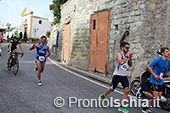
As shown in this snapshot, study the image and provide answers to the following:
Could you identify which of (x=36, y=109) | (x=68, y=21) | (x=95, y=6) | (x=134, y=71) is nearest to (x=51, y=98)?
(x=36, y=109)

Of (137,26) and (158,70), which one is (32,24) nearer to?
(137,26)

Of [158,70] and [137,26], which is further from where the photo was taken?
[137,26]

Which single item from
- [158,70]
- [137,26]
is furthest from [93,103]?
[137,26]

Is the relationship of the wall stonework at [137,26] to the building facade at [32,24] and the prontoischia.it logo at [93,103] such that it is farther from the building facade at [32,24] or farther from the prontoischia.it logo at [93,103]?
the building facade at [32,24]

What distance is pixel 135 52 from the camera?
8.77 metres

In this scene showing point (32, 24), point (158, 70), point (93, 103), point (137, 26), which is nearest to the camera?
point (158, 70)

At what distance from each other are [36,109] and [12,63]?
5441mm

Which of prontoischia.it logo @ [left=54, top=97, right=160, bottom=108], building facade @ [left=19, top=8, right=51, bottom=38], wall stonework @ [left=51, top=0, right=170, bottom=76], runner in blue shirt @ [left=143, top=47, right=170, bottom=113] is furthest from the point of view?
building facade @ [left=19, top=8, right=51, bottom=38]

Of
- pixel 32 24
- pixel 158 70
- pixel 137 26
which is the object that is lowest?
pixel 158 70

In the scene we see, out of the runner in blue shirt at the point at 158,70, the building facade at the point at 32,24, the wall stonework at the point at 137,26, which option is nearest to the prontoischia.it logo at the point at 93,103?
the runner in blue shirt at the point at 158,70

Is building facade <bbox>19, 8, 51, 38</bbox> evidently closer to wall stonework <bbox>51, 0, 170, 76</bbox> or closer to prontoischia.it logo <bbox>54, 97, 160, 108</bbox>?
wall stonework <bbox>51, 0, 170, 76</bbox>

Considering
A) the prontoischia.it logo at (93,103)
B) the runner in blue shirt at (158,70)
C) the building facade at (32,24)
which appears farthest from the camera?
the building facade at (32,24)

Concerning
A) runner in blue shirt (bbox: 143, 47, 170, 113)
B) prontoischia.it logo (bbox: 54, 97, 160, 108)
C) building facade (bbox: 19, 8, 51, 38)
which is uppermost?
building facade (bbox: 19, 8, 51, 38)

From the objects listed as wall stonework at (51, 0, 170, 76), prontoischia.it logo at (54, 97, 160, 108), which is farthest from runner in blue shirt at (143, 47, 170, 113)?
wall stonework at (51, 0, 170, 76)
